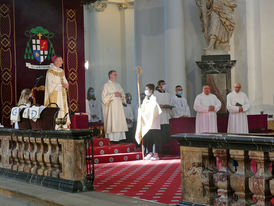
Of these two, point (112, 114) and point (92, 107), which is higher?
point (92, 107)

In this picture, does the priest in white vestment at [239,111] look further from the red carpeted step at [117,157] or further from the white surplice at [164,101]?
the red carpeted step at [117,157]

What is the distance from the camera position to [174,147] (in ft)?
47.4

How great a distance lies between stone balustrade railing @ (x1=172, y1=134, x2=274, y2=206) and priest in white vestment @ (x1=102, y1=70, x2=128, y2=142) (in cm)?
933

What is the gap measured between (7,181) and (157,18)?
44.6ft

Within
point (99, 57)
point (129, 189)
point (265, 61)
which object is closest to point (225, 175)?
point (129, 189)

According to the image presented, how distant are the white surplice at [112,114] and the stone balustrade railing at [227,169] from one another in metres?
9.33

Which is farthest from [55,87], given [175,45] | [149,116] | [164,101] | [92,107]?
[175,45]

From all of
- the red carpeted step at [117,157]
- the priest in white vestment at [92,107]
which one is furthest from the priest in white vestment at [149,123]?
the priest in white vestment at [92,107]

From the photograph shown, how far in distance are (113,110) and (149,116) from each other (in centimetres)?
211

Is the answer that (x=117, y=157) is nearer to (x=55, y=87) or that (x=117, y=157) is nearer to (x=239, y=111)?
(x=55, y=87)

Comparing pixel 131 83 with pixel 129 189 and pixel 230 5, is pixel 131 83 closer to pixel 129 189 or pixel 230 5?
pixel 230 5

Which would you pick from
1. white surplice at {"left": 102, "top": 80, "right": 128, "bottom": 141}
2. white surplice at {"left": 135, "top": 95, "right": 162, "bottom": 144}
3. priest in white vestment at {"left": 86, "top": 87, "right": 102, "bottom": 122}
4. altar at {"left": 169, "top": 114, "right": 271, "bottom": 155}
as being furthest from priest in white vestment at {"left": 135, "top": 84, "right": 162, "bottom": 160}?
priest in white vestment at {"left": 86, "top": 87, "right": 102, "bottom": 122}

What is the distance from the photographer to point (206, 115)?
560 inches

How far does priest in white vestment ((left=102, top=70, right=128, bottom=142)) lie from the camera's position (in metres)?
15.0
